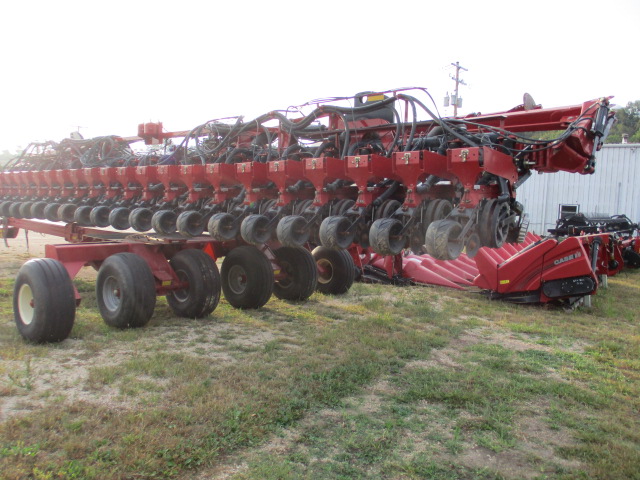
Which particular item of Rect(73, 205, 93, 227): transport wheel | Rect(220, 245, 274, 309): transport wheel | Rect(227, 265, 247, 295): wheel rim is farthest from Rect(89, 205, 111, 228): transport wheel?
Rect(227, 265, 247, 295): wheel rim

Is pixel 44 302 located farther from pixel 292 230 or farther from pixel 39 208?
pixel 39 208

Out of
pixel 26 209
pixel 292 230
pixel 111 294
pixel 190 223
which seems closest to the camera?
pixel 292 230

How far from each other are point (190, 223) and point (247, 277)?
1356 millimetres

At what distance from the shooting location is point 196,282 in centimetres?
639

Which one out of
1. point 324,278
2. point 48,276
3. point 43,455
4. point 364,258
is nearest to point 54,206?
point 48,276

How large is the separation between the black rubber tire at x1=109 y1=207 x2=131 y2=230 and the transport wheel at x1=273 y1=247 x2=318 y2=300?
2.15 meters

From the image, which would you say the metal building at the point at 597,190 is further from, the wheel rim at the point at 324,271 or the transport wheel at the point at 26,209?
the transport wheel at the point at 26,209

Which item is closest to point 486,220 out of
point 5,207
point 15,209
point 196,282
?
point 196,282

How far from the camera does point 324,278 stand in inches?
337

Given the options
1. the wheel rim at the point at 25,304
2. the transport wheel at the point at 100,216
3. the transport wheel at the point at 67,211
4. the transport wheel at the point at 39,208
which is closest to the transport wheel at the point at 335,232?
the wheel rim at the point at 25,304

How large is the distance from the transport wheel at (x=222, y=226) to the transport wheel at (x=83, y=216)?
10.6 feet

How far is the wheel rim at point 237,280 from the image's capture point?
23.5 feet

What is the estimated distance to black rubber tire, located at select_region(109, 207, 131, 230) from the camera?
743cm

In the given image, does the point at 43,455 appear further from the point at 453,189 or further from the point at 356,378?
the point at 453,189
